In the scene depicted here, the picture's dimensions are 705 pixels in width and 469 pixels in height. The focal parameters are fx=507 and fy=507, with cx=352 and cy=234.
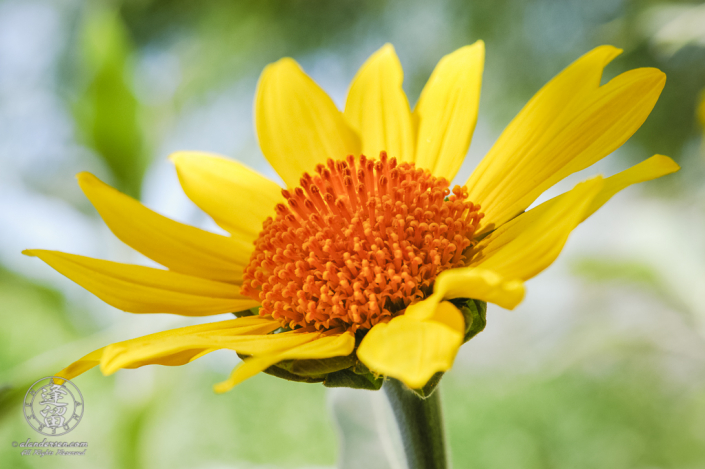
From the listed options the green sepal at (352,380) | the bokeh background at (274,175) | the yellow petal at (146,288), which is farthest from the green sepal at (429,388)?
the bokeh background at (274,175)

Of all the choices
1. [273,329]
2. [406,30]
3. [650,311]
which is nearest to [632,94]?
[273,329]

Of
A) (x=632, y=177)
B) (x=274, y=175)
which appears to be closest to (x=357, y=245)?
(x=632, y=177)

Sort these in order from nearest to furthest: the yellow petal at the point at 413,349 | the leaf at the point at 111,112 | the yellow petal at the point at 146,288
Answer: the yellow petal at the point at 413,349 → the yellow petal at the point at 146,288 → the leaf at the point at 111,112

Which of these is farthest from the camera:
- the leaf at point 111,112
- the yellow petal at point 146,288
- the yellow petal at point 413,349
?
A: the leaf at point 111,112

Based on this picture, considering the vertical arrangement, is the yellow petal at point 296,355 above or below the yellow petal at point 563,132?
below

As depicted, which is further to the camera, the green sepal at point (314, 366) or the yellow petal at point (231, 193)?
the yellow petal at point (231, 193)

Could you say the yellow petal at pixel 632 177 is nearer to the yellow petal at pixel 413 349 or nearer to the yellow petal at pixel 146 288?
the yellow petal at pixel 413 349

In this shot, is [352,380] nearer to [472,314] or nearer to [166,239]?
[472,314]

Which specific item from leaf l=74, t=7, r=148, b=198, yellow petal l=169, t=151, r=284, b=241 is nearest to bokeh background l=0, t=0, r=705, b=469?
leaf l=74, t=7, r=148, b=198
